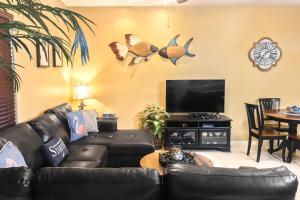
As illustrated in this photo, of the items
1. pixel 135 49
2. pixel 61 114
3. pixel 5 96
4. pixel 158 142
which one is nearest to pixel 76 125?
pixel 61 114

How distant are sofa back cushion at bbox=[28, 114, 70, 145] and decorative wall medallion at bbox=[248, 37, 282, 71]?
3.81m

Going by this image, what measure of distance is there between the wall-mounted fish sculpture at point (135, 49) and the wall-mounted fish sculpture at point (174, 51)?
0.18 m

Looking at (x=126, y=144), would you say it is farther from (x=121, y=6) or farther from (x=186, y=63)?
(x=121, y=6)

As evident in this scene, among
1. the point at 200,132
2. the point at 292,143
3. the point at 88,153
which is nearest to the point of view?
the point at 88,153

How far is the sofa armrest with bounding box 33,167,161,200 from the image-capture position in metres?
1.45

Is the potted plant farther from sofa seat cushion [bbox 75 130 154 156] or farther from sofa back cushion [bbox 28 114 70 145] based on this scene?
sofa back cushion [bbox 28 114 70 145]

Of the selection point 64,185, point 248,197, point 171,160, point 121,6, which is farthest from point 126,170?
point 121,6

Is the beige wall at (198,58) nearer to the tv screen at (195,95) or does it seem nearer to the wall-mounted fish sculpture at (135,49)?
the wall-mounted fish sculpture at (135,49)

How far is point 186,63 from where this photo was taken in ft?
17.5

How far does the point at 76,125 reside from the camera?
3.93 metres

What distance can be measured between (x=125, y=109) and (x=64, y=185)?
399 cm

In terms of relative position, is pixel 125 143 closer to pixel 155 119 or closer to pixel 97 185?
pixel 155 119

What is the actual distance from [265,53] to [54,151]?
4.36 m

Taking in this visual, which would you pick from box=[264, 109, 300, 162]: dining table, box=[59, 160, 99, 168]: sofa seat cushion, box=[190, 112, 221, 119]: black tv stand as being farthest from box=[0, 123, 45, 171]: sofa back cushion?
box=[264, 109, 300, 162]: dining table
